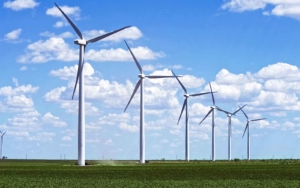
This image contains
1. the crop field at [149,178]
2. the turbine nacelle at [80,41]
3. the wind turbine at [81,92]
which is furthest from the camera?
the turbine nacelle at [80,41]

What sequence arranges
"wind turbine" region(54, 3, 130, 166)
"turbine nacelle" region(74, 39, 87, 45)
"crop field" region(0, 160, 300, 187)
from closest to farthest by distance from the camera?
"crop field" region(0, 160, 300, 187), "wind turbine" region(54, 3, 130, 166), "turbine nacelle" region(74, 39, 87, 45)

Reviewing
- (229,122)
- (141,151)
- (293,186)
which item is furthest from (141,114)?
(293,186)

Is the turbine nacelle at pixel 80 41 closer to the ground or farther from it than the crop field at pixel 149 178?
farther from it

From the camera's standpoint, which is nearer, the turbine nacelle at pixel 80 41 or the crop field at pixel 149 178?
the crop field at pixel 149 178

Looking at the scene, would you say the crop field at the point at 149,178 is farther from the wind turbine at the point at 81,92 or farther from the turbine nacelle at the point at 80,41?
the turbine nacelle at the point at 80,41

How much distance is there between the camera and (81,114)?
8619 centimetres

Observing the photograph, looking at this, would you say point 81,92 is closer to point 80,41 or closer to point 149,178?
point 80,41

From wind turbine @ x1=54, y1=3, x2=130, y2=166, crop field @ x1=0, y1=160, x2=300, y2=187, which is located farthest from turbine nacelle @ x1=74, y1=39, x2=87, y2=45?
crop field @ x1=0, y1=160, x2=300, y2=187

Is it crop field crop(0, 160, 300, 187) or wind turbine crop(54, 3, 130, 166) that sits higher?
wind turbine crop(54, 3, 130, 166)

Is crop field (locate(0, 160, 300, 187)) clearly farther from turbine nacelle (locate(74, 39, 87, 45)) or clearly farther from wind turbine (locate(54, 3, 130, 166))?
turbine nacelle (locate(74, 39, 87, 45))

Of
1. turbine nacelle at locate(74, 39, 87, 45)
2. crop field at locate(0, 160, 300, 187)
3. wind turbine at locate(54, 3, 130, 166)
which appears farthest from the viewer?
turbine nacelle at locate(74, 39, 87, 45)

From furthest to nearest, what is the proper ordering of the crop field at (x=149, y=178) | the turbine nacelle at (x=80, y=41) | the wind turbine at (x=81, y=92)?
the turbine nacelle at (x=80, y=41) → the wind turbine at (x=81, y=92) → the crop field at (x=149, y=178)

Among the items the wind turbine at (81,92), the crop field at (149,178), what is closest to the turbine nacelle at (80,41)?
the wind turbine at (81,92)

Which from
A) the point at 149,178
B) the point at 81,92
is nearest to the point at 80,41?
the point at 81,92
